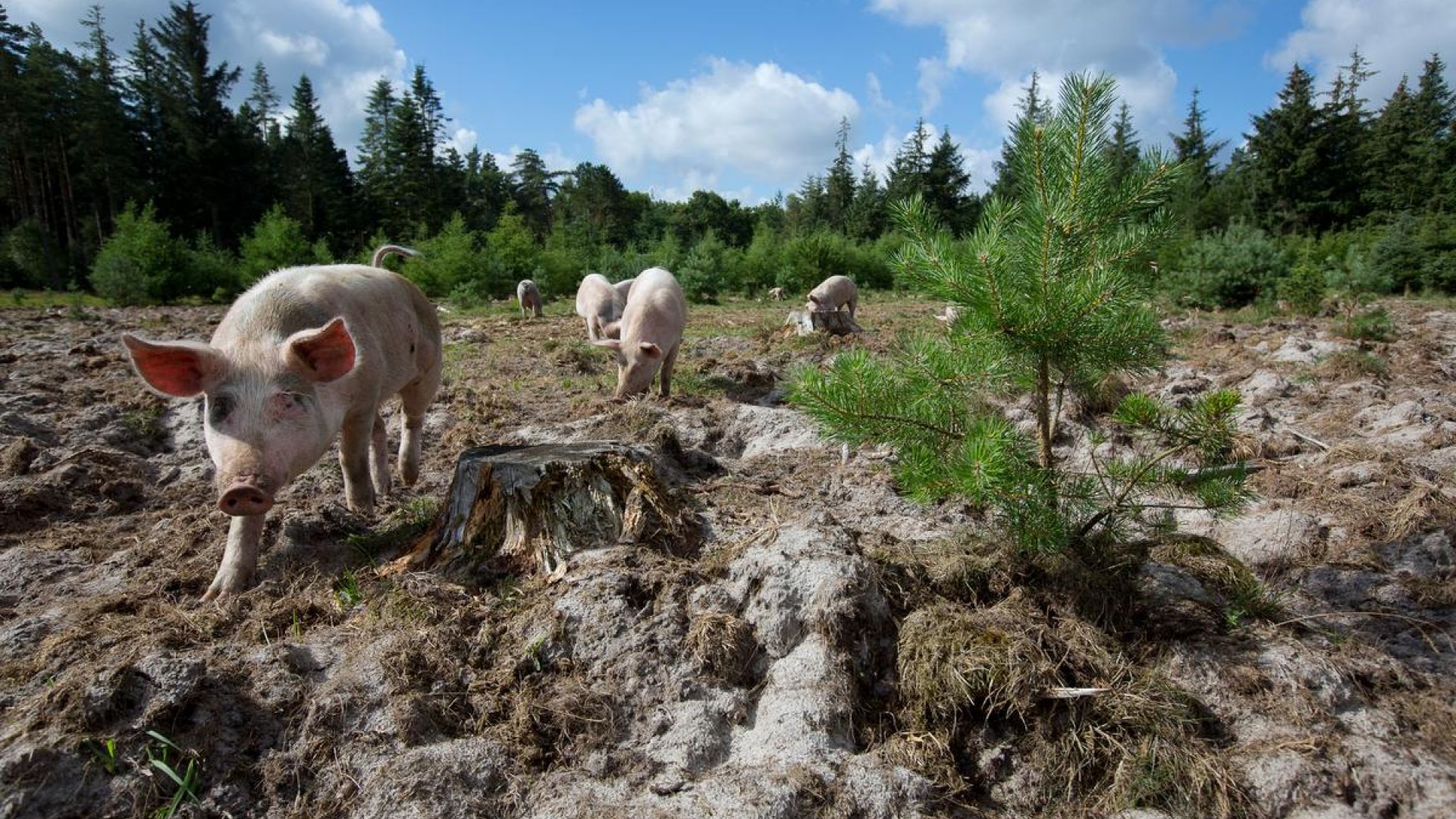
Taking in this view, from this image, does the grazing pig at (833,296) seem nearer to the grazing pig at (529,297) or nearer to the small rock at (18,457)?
the grazing pig at (529,297)

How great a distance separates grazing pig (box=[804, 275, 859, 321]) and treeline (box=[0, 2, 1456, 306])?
3515 mm

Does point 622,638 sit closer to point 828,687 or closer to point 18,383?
point 828,687

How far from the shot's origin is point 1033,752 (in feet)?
7.88

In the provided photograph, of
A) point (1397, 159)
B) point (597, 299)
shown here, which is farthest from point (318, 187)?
point (1397, 159)

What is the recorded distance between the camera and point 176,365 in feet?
10.5

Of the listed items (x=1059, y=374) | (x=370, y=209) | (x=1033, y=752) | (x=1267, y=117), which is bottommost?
(x=1033, y=752)

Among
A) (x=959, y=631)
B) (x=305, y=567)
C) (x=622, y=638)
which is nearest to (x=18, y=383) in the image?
(x=305, y=567)

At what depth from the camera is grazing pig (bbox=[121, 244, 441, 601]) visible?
10.1ft

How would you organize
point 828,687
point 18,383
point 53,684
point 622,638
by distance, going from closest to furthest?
point 53,684
point 828,687
point 622,638
point 18,383

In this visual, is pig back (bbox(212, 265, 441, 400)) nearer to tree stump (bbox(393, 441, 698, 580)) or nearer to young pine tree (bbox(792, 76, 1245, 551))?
tree stump (bbox(393, 441, 698, 580))

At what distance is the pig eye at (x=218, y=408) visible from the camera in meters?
3.21

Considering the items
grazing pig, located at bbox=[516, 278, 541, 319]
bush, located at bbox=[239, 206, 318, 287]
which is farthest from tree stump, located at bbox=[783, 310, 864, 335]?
bush, located at bbox=[239, 206, 318, 287]

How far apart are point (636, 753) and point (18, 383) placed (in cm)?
825

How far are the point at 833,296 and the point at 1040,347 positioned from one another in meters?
12.6
